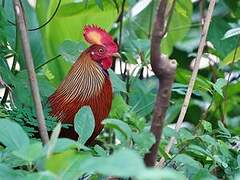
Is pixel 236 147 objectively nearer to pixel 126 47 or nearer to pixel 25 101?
pixel 25 101

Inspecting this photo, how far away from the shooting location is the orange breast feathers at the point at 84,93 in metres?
1.26

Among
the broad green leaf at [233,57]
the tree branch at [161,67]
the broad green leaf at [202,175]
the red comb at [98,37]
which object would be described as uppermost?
the tree branch at [161,67]

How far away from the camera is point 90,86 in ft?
4.30

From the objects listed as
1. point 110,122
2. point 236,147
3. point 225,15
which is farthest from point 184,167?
point 225,15

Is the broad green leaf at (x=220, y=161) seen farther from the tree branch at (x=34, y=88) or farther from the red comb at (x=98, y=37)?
the red comb at (x=98, y=37)

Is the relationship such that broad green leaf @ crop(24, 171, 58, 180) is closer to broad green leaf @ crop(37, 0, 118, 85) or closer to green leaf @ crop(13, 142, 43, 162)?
green leaf @ crop(13, 142, 43, 162)

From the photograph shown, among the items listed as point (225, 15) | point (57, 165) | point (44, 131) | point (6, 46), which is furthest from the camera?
point (225, 15)

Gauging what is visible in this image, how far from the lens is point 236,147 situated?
109 cm

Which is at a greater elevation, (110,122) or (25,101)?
(110,122)

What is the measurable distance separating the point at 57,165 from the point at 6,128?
5.0 inches

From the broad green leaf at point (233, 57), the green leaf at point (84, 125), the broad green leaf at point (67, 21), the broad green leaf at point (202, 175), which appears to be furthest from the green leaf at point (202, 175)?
the broad green leaf at point (67, 21)

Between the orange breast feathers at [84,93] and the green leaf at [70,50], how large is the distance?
37 mm

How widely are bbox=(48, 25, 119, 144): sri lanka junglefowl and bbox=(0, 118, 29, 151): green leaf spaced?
50 cm

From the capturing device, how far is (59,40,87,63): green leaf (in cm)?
137
